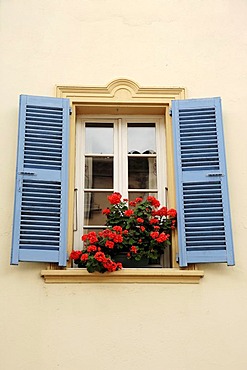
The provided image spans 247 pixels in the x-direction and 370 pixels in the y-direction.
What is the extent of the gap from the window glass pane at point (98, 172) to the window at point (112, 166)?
10mm

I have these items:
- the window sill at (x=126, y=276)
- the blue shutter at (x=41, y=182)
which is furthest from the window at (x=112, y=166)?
the window sill at (x=126, y=276)

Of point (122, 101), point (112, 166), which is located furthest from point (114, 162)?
point (122, 101)

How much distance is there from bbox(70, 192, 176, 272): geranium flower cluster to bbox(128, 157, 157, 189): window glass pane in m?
0.36

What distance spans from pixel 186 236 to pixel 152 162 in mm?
1007

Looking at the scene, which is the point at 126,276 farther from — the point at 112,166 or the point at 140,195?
the point at 112,166

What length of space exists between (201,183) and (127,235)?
0.86 meters

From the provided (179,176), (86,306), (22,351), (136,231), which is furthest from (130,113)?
(22,351)

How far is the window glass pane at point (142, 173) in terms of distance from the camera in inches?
215

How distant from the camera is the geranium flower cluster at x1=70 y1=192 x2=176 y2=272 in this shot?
15.4 ft

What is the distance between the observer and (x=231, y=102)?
5500 mm

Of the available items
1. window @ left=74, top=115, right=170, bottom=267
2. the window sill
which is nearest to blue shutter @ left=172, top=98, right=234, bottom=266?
the window sill

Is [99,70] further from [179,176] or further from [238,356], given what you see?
[238,356]

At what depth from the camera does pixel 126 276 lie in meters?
4.77

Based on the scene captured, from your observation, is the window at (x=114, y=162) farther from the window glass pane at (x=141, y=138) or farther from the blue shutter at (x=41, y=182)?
the blue shutter at (x=41, y=182)
